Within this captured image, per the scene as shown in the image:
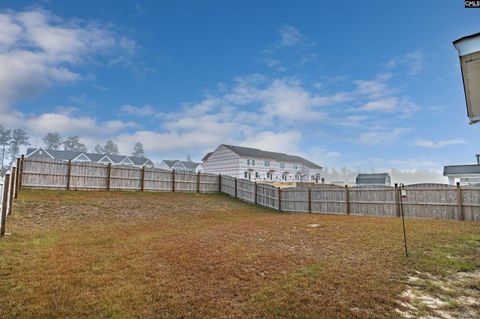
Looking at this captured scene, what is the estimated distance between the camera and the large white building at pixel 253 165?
1780 inches

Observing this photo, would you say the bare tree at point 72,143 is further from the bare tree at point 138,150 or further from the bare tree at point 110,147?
the bare tree at point 138,150

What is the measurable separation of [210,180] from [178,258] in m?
19.4

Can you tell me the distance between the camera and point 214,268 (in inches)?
214

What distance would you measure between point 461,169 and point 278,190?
78.8 ft

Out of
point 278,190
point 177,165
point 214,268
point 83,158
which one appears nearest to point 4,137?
point 83,158

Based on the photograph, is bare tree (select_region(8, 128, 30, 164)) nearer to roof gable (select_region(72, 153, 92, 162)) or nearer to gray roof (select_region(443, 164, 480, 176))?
roof gable (select_region(72, 153, 92, 162))

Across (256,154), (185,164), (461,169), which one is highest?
(256,154)

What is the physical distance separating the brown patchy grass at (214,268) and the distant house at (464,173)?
2383 centimetres

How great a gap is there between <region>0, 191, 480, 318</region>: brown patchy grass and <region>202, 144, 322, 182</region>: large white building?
1360 inches

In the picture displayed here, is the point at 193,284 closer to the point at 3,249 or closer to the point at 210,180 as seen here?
the point at 3,249

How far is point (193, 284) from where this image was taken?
4.54 meters

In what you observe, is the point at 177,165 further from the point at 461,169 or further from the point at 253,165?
the point at 461,169

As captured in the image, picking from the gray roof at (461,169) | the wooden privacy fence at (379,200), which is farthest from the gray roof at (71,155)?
the gray roof at (461,169)

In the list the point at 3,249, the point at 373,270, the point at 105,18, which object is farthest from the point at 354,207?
the point at 105,18
